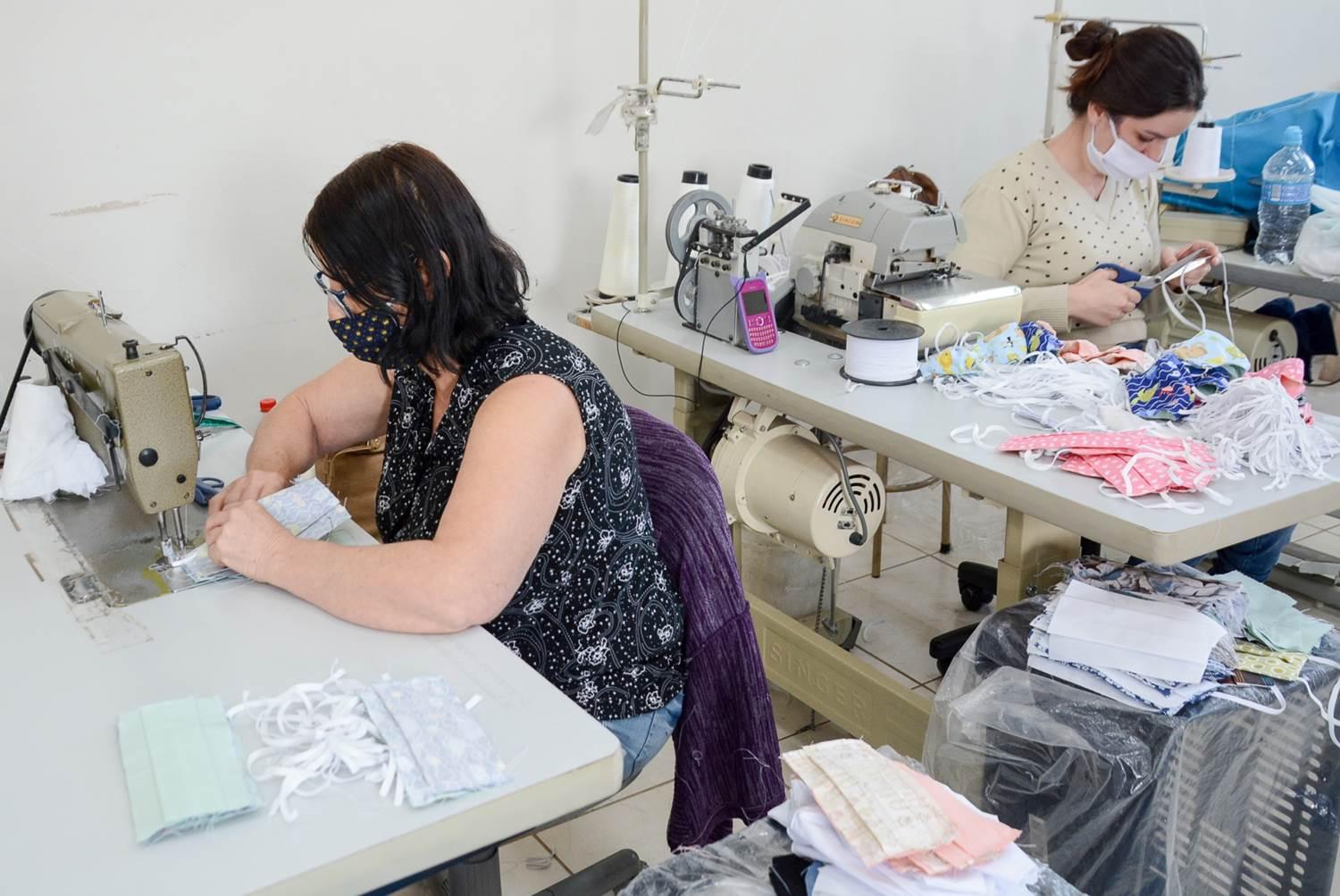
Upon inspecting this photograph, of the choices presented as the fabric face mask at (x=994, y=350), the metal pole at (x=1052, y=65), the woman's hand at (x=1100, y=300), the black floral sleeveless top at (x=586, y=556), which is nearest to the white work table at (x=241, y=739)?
the black floral sleeveless top at (x=586, y=556)

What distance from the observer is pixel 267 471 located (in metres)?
1.68

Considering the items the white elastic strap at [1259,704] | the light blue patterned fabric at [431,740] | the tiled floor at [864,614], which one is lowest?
the tiled floor at [864,614]

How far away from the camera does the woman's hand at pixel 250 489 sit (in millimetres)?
1593

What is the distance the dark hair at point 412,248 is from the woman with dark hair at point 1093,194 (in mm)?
1397

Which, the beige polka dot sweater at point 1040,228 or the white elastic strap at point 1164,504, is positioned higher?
the beige polka dot sweater at point 1040,228

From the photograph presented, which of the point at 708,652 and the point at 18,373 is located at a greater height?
the point at 18,373

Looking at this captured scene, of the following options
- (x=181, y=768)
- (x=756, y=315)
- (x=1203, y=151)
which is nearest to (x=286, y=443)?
(x=181, y=768)

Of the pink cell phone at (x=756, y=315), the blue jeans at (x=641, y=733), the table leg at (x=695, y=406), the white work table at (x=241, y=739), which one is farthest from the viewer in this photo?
the table leg at (x=695, y=406)

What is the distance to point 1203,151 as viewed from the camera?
9.83 ft

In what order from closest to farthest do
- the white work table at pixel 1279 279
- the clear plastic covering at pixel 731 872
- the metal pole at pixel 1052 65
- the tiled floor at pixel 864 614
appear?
the clear plastic covering at pixel 731 872 < the tiled floor at pixel 864 614 < the white work table at pixel 1279 279 < the metal pole at pixel 1052 65

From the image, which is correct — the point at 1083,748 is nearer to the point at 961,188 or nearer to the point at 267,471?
the point at 267,471

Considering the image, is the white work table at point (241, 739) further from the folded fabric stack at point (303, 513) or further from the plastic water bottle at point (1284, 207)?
the plastic water bottle at point (1284, 207)

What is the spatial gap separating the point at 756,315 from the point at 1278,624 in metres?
1.02

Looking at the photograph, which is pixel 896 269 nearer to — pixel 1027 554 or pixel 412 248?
pixel 1027 554
